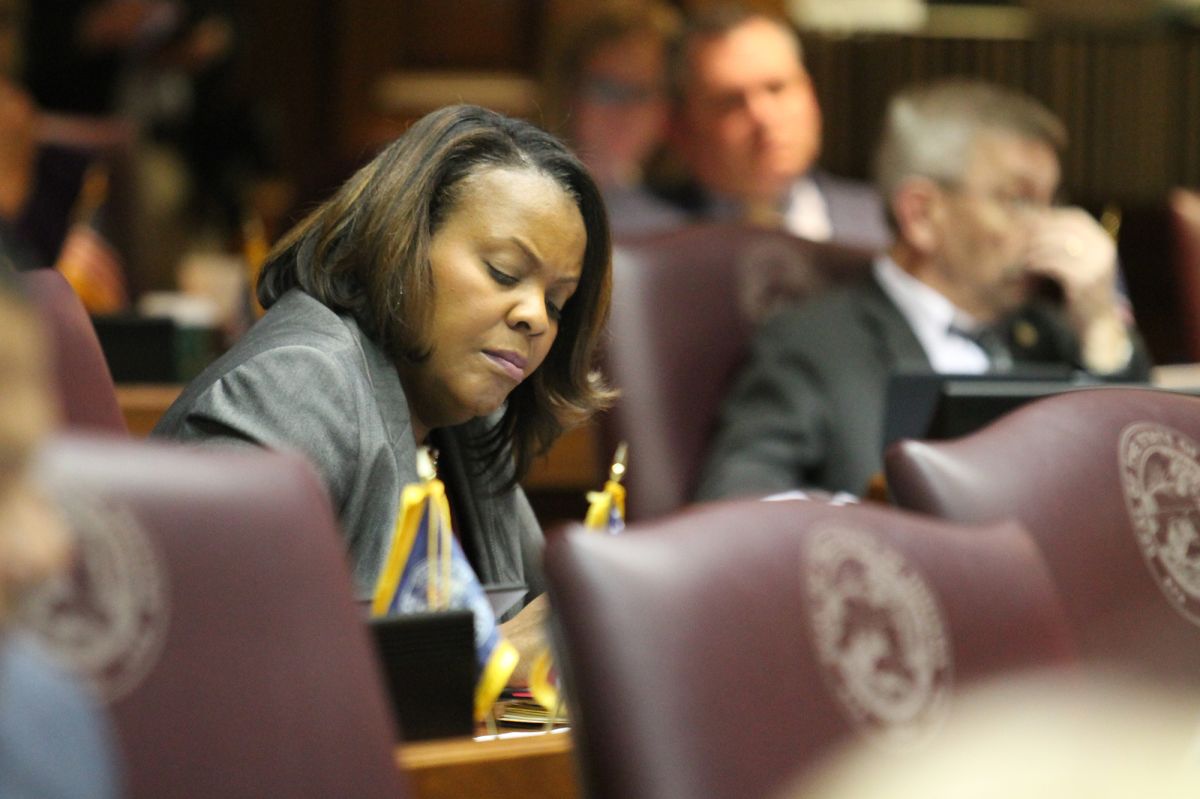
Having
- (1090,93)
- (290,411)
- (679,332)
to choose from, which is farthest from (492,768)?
(1090,93)

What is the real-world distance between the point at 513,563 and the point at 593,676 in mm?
850

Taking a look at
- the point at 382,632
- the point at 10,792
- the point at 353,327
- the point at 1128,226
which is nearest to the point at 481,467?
the point at 353,327

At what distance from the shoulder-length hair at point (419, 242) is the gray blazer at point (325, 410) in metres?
0.04

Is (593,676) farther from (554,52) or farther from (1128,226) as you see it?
(1128,226)

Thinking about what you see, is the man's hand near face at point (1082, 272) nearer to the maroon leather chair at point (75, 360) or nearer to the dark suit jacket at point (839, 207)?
the dark suit jacket at point (839, 207)

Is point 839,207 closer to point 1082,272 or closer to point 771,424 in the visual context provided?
point 1082,272

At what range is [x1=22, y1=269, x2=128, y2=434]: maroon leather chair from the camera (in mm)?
1661

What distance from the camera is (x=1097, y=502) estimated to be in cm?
157

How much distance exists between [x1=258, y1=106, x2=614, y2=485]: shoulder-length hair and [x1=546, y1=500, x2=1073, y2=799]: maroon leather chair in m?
0.67

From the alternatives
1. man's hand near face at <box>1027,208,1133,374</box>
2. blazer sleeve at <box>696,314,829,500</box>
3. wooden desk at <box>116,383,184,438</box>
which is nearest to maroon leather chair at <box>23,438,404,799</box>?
wooden desk at <box>116,383,184,438</box>

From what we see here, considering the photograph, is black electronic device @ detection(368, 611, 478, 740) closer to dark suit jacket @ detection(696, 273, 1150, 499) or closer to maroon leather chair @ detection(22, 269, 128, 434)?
maroon leather chair @ detection(22, 269, 128, 434)

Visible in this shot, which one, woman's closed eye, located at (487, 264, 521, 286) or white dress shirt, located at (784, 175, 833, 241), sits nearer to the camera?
woman's closed eye, located at (487, 264, 521, 286)

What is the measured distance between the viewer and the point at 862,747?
1165mm

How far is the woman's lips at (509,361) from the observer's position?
181 centimetres
